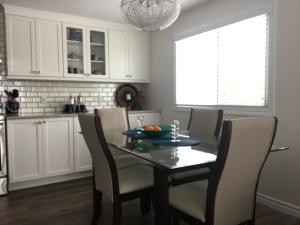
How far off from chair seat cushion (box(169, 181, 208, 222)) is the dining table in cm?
9

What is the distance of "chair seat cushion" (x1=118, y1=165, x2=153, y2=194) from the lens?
1926 mm

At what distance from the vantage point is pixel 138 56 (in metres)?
4.31

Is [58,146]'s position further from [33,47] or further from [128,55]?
[128,55]

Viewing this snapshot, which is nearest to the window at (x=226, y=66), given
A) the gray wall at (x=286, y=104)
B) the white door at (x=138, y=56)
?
the gray wall at (x=286, y=104)

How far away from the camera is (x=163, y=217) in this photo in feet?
5.19

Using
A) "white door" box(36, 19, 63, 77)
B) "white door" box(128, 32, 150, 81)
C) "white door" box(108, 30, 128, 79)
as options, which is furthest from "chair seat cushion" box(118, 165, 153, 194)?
"white door" box(128, 32, 150, 81)

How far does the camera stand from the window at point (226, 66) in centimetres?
271

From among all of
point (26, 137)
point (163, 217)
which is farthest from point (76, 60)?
point (163, 217)

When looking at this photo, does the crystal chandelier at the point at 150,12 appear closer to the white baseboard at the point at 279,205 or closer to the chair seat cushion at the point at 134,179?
the chair seat cushion at the point at 134,179

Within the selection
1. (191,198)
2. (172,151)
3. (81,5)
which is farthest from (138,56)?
(191,198)

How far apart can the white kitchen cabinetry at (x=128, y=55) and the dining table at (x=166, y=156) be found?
2.13 metres

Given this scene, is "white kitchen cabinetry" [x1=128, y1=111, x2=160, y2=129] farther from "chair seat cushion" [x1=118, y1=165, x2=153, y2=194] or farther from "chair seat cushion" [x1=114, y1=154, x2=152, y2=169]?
"chair seat cushion" [x1=118, y1=165, x2=153, y2=194]

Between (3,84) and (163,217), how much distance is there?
116 inches

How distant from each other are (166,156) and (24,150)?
7.54 feet
